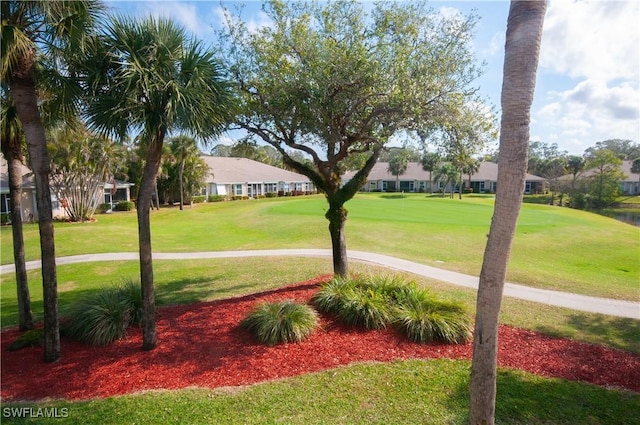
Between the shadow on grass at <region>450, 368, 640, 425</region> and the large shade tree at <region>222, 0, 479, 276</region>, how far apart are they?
5206mm

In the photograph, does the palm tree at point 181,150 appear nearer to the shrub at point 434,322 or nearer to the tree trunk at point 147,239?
the tree trunk at point 147,239

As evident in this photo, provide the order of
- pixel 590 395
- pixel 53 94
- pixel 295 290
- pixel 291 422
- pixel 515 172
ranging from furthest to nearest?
1. pixel 295 290
2. pixel 53 94
3. pixel 590 395
4. pixel 291 422
5. pixel 515 172

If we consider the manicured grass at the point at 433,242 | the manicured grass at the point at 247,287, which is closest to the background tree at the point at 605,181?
the manicured grass at the point at 433,242

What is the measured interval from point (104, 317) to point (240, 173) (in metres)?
45.0

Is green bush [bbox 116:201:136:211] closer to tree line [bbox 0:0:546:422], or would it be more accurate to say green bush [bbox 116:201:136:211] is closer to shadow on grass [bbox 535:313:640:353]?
tree line [bbox 0:0:546:422]

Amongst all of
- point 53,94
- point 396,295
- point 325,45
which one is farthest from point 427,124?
point 53,94

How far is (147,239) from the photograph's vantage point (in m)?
6.77

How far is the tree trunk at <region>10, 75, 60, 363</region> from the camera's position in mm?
6074

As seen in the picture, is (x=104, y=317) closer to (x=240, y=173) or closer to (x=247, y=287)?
(x=247, y=287)

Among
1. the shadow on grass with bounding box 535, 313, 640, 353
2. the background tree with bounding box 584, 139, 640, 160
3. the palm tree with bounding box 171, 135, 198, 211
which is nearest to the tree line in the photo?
the shadow on grass with bounding box 535, 313, 640, 353

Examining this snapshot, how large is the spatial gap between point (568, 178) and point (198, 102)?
63458 millimetres

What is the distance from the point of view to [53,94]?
666 cm

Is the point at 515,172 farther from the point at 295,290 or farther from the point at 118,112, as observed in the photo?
the point at 295,290

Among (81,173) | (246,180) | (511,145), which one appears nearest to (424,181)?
(246,180)
